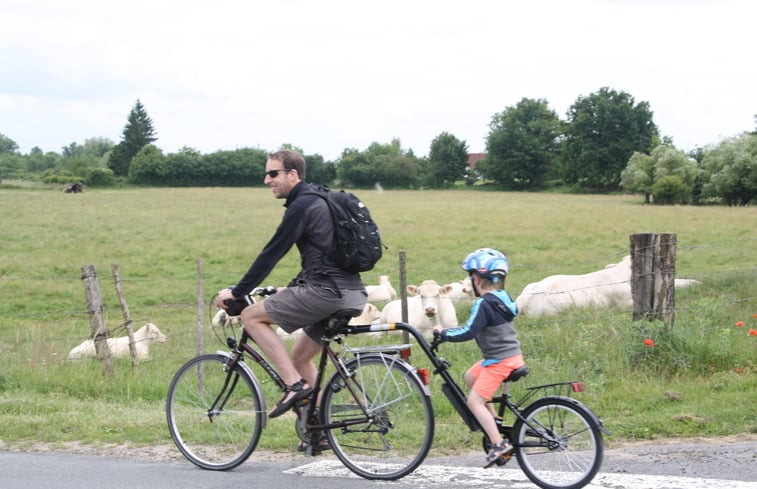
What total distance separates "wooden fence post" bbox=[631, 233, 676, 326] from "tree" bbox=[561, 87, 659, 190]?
284ft

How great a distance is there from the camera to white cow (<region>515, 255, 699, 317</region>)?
14.0 m

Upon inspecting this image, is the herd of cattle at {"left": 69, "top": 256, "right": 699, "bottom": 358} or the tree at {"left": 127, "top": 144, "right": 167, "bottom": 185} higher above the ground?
the tree at {"left": 127, "top": 144, "right": 167, "bottom": 185}

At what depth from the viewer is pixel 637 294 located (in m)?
8.69

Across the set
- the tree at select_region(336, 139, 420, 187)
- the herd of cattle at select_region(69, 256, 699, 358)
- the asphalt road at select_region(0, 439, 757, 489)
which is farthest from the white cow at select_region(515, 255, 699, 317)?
the tree at select_region(336, 139, 420, 187)

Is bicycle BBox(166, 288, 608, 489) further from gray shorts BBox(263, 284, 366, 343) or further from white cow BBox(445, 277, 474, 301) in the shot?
white cow BBox(445, 277, 474, 301)

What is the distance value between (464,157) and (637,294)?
4218 inches

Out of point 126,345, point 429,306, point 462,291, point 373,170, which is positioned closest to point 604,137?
point 373,170

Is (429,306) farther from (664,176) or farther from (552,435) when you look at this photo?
(664,176)

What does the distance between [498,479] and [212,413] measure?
2.28 meters

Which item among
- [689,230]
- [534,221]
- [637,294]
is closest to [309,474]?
[637,294]

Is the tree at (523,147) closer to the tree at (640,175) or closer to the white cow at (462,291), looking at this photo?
the tree at (640,175)

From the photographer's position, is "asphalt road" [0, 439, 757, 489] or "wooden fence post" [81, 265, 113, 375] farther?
"wooden fence post" [81, 265, 113, 375]

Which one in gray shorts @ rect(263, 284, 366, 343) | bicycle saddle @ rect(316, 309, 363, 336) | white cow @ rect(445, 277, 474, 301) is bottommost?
white cow @ rect(445, 277, 474, 301)

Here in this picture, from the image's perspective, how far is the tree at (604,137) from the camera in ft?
305
